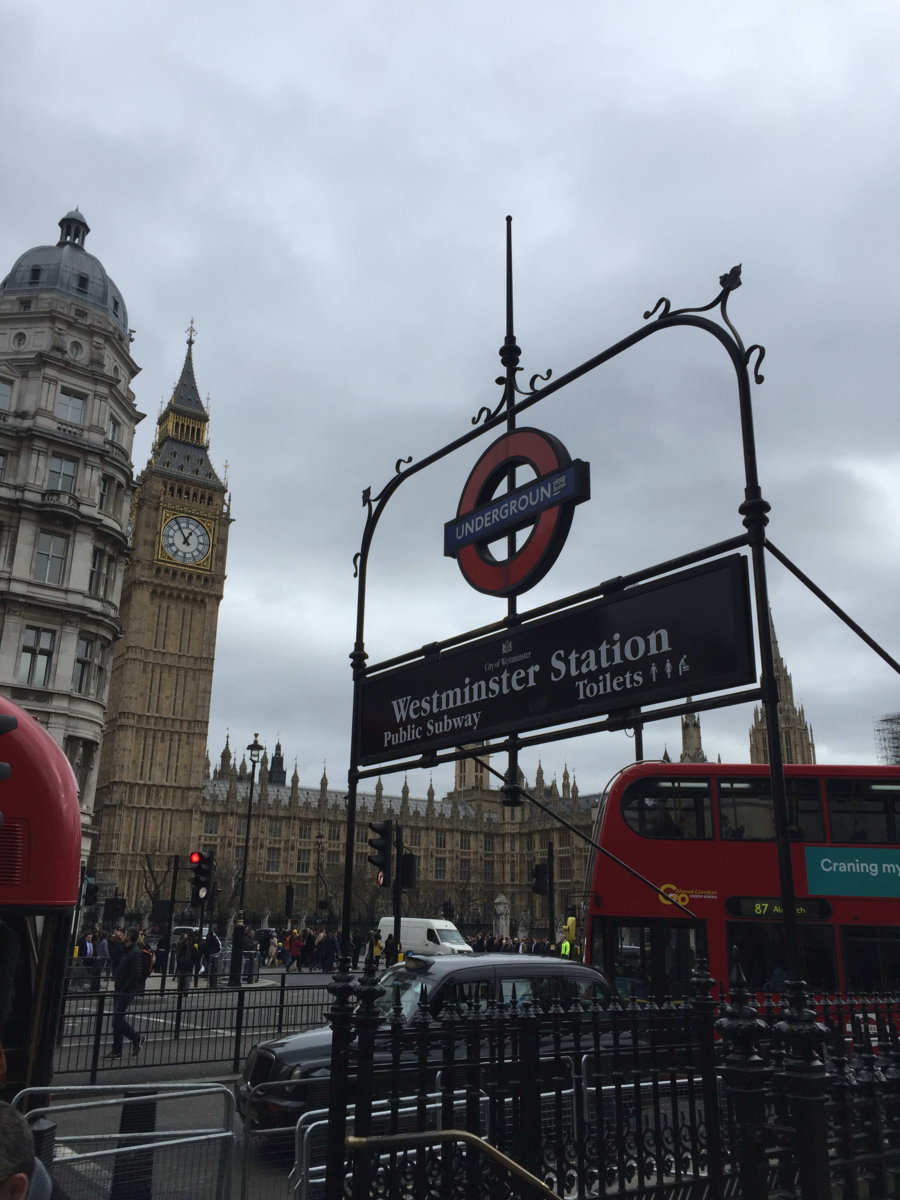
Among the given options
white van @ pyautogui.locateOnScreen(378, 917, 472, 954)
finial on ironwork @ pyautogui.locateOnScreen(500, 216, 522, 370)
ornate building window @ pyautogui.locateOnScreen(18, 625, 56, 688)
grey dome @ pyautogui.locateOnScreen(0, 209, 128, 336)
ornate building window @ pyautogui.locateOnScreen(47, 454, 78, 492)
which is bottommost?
white van @ pyautogui.locateOnScreen(378, 917, 472, 954)

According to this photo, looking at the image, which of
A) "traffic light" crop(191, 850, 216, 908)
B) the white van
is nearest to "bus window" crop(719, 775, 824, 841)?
"traffic light" crop(191, 850, 216, 908)

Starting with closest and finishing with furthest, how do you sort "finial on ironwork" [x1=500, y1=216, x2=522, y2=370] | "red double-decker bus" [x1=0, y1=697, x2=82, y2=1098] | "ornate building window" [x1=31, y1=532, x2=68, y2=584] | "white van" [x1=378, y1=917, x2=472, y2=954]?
"finial on ironwork" [x1=500, y1=216, x2=522, y2=370], "red double-decker bus" [x1=0, y1=697, x2=82, y2=1098], "ornate building window" [x1=31, y1=532, x2=68, y2=584], "white van" [x1=378, y1=917, x2=472, y2=954]

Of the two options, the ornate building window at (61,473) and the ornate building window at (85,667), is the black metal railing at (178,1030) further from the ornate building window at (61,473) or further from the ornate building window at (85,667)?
the ornate building window at (61,473)

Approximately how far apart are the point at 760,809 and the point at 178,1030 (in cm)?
945

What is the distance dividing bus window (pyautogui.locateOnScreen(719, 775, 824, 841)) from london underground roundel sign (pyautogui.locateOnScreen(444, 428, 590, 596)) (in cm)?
1003

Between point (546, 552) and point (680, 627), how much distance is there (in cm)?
121

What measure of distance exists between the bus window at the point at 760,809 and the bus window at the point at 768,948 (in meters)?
1.27

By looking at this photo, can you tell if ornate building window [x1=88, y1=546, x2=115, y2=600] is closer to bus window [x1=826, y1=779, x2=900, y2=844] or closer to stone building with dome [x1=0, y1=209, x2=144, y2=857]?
stone building with dome [x1=0, y1=209, x2=144, y2=857]

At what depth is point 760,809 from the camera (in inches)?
566

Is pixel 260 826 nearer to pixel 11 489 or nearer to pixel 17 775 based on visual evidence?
pixel 11 489

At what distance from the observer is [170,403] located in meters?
95.7

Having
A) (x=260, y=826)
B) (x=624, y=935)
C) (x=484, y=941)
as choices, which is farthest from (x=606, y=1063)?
(x=260, y=826)

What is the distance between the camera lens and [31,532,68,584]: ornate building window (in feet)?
98.1

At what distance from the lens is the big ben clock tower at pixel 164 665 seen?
254 feet
